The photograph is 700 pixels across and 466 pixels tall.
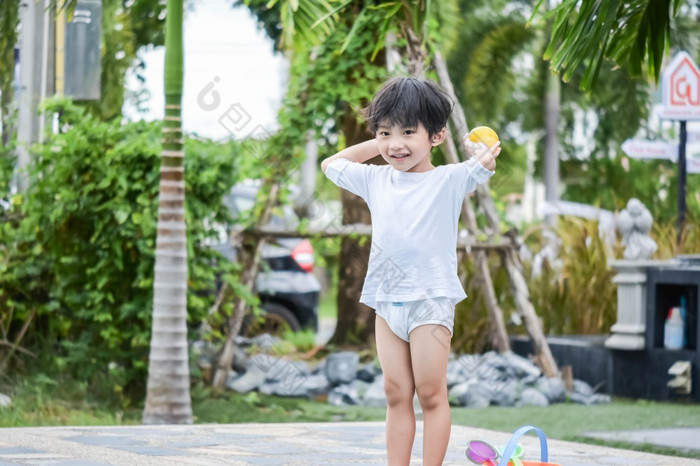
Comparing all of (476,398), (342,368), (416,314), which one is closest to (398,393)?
(416,314)

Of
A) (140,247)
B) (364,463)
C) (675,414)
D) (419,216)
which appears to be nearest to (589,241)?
(675,414)

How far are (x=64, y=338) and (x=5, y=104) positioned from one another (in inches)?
102

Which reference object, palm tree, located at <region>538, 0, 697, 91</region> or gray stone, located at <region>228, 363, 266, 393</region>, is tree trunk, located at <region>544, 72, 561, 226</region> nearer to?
gray stone, located at <region>228, 363, 266, 393</region>

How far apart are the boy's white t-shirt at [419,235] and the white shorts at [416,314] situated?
0.08ft

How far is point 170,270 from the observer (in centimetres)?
678

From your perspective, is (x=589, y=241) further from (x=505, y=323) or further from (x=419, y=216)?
(x=419, y=216)

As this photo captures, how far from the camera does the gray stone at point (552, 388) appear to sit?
27.0 feet

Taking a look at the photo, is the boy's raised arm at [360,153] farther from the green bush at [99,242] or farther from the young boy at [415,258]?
the green bush at [99,242]

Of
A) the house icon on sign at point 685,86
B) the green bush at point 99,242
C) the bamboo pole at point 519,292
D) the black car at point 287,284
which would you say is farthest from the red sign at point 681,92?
the green bush at point 99,242

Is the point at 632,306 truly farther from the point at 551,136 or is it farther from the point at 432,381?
the point at 551,136

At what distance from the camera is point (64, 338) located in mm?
7789

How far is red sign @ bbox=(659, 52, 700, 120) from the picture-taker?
34.9ft

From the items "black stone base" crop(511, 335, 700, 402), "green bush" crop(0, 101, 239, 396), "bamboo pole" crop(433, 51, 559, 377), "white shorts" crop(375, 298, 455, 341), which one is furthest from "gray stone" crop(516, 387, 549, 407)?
"white shorts" crop(375, 298, 455, 341)

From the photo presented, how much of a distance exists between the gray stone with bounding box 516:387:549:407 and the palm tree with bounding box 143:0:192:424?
251 centimetres
